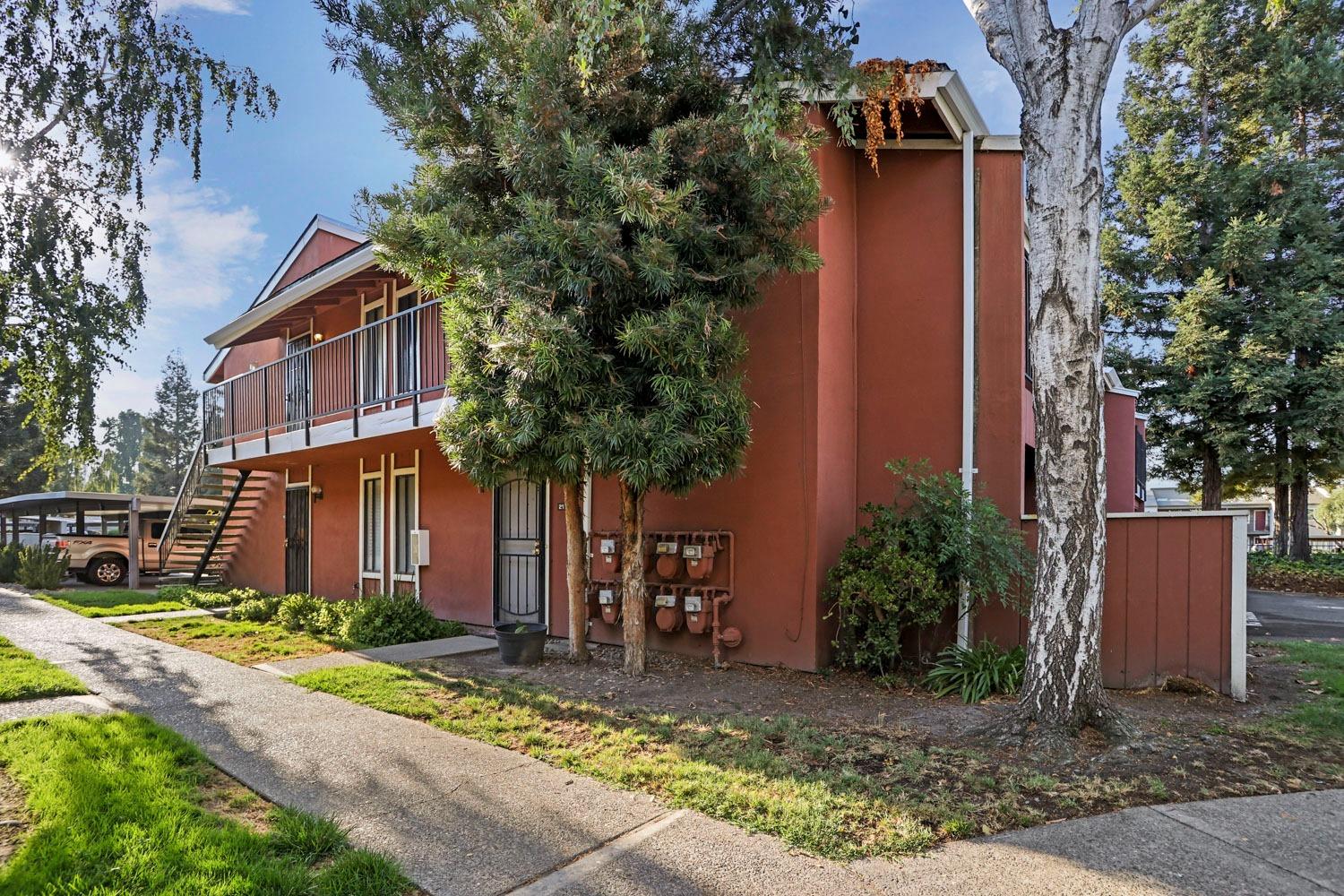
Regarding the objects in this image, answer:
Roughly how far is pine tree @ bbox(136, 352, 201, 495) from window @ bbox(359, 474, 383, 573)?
40892mm

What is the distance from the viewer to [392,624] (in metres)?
8.48

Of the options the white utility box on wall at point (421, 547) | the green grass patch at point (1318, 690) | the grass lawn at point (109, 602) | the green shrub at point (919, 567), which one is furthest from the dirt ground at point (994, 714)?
the grass lawn at point (109, 602)

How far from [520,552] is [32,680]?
15.1 ft

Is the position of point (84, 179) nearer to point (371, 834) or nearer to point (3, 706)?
point (3, 706)

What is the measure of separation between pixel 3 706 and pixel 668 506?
5.34m

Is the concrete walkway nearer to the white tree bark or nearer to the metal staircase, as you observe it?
the white tree bark

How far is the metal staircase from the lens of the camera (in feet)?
45.8

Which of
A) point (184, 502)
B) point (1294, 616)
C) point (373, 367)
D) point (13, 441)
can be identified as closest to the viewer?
point (373, 367)

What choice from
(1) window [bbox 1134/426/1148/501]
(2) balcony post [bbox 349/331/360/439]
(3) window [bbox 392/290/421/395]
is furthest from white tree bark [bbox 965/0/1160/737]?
(1) window [bbox 1134/426/1148/501]

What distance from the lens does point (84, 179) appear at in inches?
403

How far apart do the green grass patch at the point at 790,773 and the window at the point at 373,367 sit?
16.1 feet

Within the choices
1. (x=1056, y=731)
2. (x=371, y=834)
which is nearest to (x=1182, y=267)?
(x=1056, y=731)

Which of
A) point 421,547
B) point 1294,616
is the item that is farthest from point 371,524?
point 1294,616

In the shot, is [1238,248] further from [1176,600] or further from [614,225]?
[614,225]
